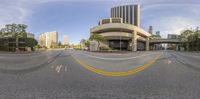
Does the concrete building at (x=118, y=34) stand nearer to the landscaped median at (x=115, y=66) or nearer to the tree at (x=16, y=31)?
the tree at (x=16, y=31)

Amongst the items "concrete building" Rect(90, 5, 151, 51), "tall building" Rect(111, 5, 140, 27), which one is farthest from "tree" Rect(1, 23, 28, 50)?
"tall building" Rect(111, 5, 140, 27)

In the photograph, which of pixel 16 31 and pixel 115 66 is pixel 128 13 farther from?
pixel 115 66

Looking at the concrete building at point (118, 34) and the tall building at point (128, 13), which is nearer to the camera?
the concrete building at point (118, 34)

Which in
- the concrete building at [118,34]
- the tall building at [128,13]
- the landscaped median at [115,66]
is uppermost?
the tall building at [128,13]

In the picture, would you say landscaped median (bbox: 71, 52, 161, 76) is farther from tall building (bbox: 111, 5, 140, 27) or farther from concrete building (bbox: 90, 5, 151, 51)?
tall building (bbox: 111, 5, 140, 27)

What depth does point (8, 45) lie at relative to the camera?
310 feet

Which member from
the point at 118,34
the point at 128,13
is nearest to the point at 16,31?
the point at 118,34

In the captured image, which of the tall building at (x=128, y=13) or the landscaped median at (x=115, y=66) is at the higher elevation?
the tall building at (x=128, y=13)

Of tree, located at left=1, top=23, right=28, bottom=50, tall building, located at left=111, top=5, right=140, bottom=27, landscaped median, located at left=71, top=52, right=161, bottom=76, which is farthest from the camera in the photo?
tall building, located at left=111, top=5, right=140, bottom=27

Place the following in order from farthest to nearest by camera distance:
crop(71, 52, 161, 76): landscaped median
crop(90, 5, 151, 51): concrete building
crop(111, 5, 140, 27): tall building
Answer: crop(111, 5, 140, 27): tall building < crop(90, 5, 151, 51): concrete building < crop(71, 52, 161, 76): landscaped median

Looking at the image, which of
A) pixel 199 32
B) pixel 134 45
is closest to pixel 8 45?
pixel 134 45

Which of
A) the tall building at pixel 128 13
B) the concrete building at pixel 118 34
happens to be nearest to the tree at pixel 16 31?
the concrete building at pixel 118 34

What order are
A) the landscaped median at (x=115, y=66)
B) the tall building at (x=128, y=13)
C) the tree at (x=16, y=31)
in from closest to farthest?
the landscaped median at (x=115, y=66) → the tree at (x=16, y=31) → the tall building at (x=128, y=13)

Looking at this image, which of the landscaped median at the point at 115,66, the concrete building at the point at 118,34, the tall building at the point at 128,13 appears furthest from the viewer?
the tall building at the point at 128,13
